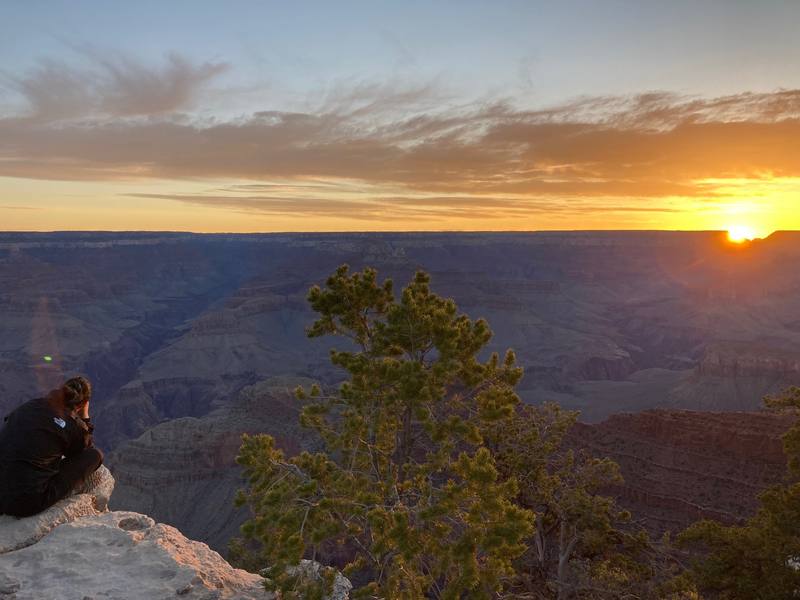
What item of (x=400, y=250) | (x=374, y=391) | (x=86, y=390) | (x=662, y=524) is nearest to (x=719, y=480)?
(x=662, y=524)

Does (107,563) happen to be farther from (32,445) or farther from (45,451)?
(32,445)

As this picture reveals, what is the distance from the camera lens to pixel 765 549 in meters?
11.2

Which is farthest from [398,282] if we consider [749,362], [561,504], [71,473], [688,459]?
[71,473]

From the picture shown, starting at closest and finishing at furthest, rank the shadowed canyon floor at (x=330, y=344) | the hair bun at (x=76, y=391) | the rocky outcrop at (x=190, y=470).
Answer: the hair bun at (x=76, y=391)
the shadowed canyon floor at (x=330, y=344)
the rocky outcrop at (x=190, y=470)

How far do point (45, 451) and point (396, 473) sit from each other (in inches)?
196

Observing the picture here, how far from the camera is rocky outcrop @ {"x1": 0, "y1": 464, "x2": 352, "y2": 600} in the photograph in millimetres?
6902

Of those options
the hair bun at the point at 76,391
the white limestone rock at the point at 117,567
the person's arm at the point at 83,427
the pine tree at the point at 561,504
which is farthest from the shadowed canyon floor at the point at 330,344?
the white limestone rock at the point at 117,567

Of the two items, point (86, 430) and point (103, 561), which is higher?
point (86, 430)

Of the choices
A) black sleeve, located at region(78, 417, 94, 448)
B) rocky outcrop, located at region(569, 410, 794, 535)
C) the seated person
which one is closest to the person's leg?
the seated person

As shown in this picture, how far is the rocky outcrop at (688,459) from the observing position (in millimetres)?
32969

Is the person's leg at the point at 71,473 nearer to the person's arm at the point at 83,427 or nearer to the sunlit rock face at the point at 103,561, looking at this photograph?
the person's arm at the point at 83,427

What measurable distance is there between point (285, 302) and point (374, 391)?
A: 144 metres

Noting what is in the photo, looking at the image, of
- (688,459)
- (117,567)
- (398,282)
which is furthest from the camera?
(398,282)

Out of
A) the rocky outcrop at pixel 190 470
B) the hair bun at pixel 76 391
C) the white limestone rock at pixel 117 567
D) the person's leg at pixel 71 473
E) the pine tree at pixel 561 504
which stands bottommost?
the rocky outcrop at pixel 190 470
